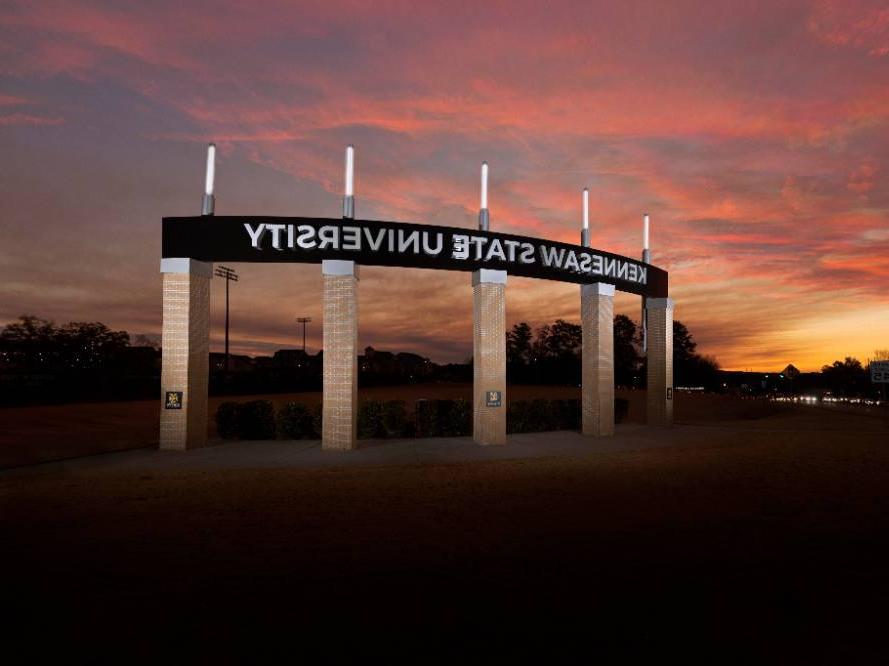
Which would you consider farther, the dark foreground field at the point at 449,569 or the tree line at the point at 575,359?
the tree line at the point at 575,359

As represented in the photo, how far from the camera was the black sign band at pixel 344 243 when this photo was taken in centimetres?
1536

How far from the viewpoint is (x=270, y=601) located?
5.12 m

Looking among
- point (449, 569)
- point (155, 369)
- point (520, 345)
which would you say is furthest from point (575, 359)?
point (449, 569)

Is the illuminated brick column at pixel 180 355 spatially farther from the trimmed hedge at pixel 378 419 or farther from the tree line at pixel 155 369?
the tree line at pixel 155 369

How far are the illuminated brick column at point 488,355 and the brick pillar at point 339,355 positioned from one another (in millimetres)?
3507

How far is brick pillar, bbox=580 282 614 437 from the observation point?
61.0 feet

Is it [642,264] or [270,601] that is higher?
[642,264]

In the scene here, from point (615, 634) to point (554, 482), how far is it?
21.1 feet

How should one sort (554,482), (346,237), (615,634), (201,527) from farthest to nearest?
(346,237) → (554,482) → (201,527) → (615,634)

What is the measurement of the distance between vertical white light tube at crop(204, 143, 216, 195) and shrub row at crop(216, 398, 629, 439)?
6.04m

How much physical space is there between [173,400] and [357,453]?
4.92 metres

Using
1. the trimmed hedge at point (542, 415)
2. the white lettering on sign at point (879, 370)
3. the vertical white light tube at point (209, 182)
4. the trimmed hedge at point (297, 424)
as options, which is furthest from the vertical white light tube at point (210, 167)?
the white lettering on sign at point (879, 370)

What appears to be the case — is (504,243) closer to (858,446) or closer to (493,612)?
(858,446)

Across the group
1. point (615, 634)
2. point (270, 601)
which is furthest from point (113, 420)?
point (615, 634)
